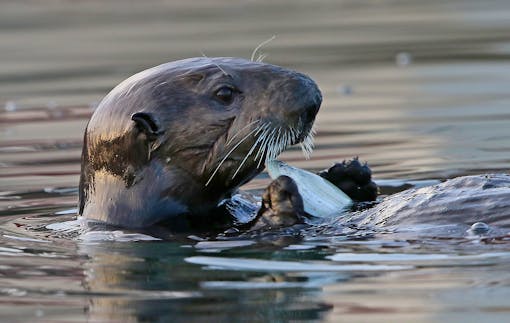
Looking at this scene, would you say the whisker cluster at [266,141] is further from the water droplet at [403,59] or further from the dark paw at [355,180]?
the water droplet at [403,59]

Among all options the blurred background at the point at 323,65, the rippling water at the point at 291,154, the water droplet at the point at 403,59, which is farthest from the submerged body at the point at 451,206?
the water droplet at the point at 403,59

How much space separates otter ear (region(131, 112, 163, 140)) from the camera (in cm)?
558

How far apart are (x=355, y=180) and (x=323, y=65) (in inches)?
251

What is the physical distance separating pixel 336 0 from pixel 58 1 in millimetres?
4300

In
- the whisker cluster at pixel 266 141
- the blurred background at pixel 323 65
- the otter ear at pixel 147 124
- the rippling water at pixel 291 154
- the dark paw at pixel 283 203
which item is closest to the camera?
the rippling water at pixel 291 154

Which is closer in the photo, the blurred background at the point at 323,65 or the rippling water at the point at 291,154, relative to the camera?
the rippling water at the point at 291,154

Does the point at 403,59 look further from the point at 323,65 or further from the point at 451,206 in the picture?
the point at 451,206

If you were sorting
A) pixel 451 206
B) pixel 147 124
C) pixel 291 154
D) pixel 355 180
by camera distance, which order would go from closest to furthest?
1. pixel 451 206
2. pixel 147 124
3. pixel 355 180
4. pixel 291 154

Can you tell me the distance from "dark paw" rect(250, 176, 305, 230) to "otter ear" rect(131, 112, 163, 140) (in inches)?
22.6

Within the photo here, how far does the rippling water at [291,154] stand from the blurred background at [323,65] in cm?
3

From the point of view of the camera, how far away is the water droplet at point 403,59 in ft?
40.2

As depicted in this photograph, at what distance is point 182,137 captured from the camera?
5.65 metres

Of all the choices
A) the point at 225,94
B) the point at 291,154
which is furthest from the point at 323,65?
the point at 225,94

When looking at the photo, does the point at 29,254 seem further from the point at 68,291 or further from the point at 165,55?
the point at 165,55
